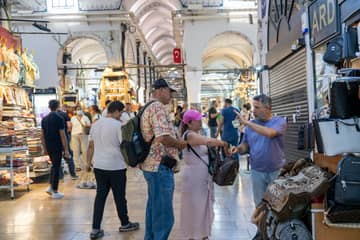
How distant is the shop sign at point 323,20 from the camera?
396 cm

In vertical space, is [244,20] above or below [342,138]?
above

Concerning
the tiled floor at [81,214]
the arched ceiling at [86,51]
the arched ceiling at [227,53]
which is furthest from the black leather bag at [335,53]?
the arched ceiling at [86,51]

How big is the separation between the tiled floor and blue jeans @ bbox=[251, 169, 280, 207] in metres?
0.76

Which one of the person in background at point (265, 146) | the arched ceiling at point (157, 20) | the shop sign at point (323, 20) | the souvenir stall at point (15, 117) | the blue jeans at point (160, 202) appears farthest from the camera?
the arched ceiling at point (157, 20)

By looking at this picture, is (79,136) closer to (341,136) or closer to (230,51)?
(341,136)

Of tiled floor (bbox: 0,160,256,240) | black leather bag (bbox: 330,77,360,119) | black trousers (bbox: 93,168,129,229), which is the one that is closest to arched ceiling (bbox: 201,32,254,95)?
tiled floor (bbox: 0,160,256,240)

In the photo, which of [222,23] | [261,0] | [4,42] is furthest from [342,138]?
[222,23]

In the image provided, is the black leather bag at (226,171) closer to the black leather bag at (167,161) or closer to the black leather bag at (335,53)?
the black leather bag at (167,161)

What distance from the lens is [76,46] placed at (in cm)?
2259

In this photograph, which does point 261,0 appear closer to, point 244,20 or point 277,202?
point 277,202

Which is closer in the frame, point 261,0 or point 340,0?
point 340,0

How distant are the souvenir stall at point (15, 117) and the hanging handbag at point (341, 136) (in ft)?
20.4

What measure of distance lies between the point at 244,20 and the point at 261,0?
9.80 meters

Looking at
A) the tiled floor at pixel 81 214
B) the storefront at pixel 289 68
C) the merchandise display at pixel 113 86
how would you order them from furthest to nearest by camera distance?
the merchandise display at pixel 113 86
the storefront at pixel 289 68
the tiled floor at pixel 81 214
